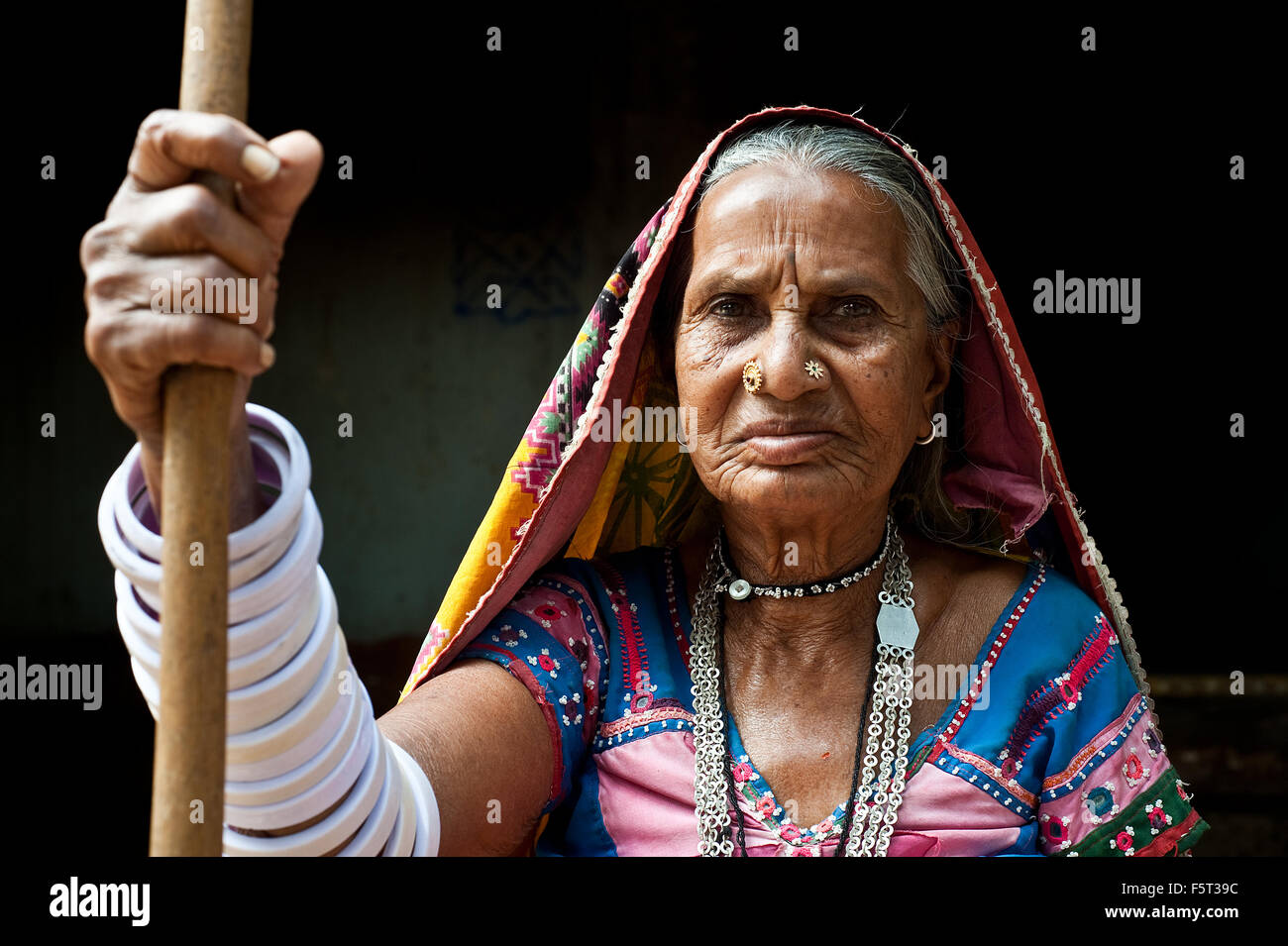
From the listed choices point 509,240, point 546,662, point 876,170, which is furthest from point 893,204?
point 509,240

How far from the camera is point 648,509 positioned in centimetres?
293

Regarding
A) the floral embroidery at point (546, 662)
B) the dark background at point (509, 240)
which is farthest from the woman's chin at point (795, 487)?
the dark background at point (509, 240)

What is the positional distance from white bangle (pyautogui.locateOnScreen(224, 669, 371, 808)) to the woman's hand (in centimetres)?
57

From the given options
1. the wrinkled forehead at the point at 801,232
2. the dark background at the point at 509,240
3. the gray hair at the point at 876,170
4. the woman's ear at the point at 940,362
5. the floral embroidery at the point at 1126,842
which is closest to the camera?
the floral embroidery at the point at 1126,842

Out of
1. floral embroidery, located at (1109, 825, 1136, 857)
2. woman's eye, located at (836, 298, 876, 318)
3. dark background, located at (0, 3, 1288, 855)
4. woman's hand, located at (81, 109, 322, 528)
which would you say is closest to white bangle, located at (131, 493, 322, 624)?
woman's hand, located at (81, 109, 322, 528)

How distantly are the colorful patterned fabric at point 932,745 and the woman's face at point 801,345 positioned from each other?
1.21 ft

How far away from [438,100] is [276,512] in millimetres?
4021

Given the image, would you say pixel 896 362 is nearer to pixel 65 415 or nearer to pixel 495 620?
pixel 495 620

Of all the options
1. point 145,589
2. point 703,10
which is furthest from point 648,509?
point 703,10

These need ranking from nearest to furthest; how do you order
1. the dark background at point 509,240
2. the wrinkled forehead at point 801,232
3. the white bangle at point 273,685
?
the white bangle at point 273,685 < the wrinkled forehead at point 801,232 < the dark background at point 509,240

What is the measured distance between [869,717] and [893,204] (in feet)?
3.19

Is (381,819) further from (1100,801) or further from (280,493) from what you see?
(1100,801)

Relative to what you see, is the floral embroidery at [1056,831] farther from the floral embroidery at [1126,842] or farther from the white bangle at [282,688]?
the white bangle at [282,688]

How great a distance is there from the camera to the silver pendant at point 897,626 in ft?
8.41
